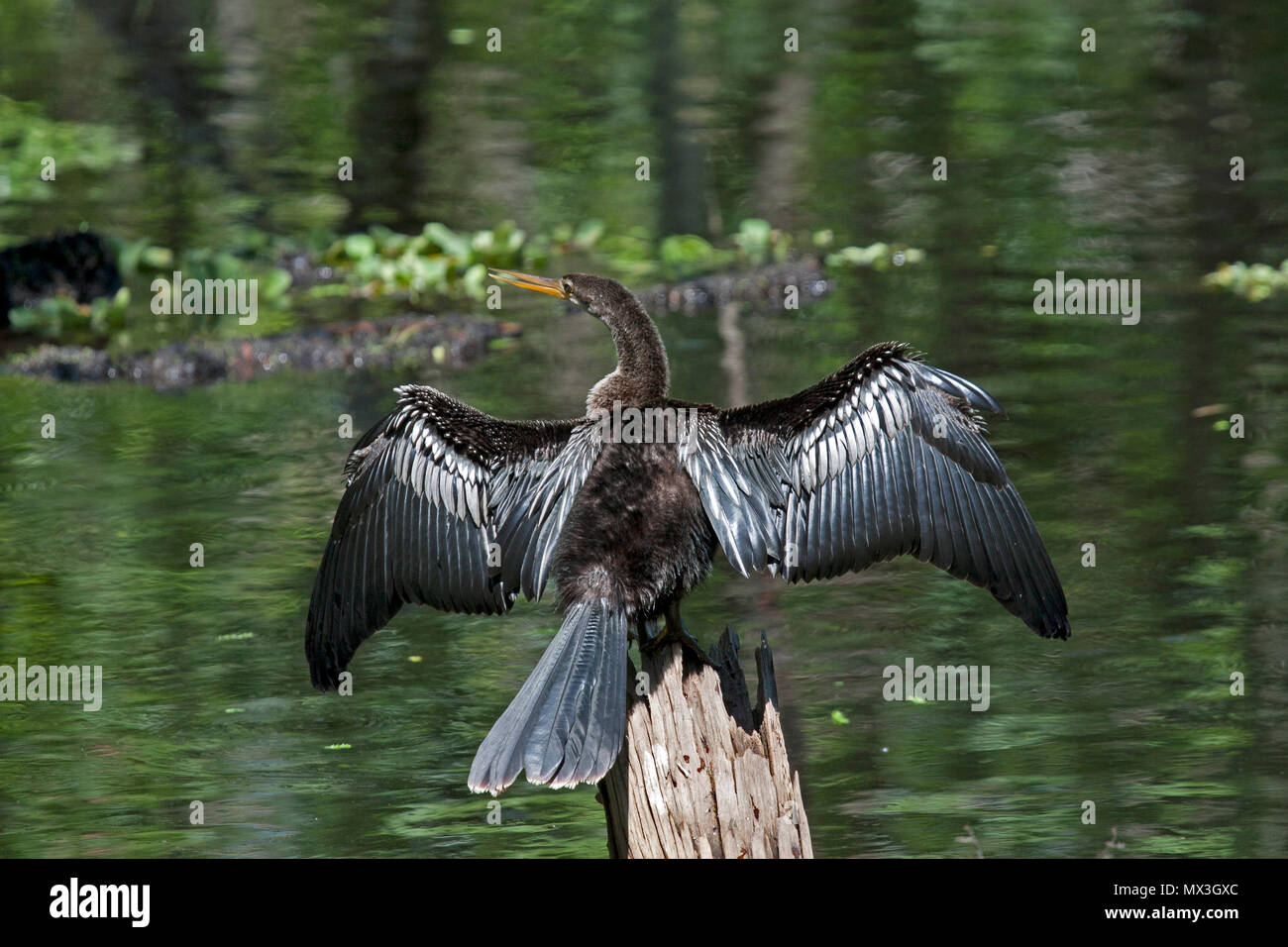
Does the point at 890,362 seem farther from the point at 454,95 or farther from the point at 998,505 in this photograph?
the point at 454,95

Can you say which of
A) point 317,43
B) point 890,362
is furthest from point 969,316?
point 317,43

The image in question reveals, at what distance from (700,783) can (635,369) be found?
155cm

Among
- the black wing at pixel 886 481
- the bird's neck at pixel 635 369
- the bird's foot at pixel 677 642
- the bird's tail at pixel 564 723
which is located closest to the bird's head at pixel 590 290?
the bird's neck at pixel 635 369

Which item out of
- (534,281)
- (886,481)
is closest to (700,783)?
(886,481)

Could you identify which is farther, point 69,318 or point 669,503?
point 69,318

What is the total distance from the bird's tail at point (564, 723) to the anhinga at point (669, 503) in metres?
0.14

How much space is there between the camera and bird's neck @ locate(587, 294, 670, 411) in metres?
5.26

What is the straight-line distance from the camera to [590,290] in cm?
568

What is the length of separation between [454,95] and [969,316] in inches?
287

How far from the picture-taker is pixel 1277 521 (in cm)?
779

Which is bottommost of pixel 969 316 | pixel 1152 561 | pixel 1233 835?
pixel 1233 835

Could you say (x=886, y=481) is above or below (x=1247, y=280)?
below

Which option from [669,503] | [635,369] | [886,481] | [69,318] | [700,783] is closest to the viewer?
[700,783]

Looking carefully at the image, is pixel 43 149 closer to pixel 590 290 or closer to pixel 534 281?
pixel 534 281
